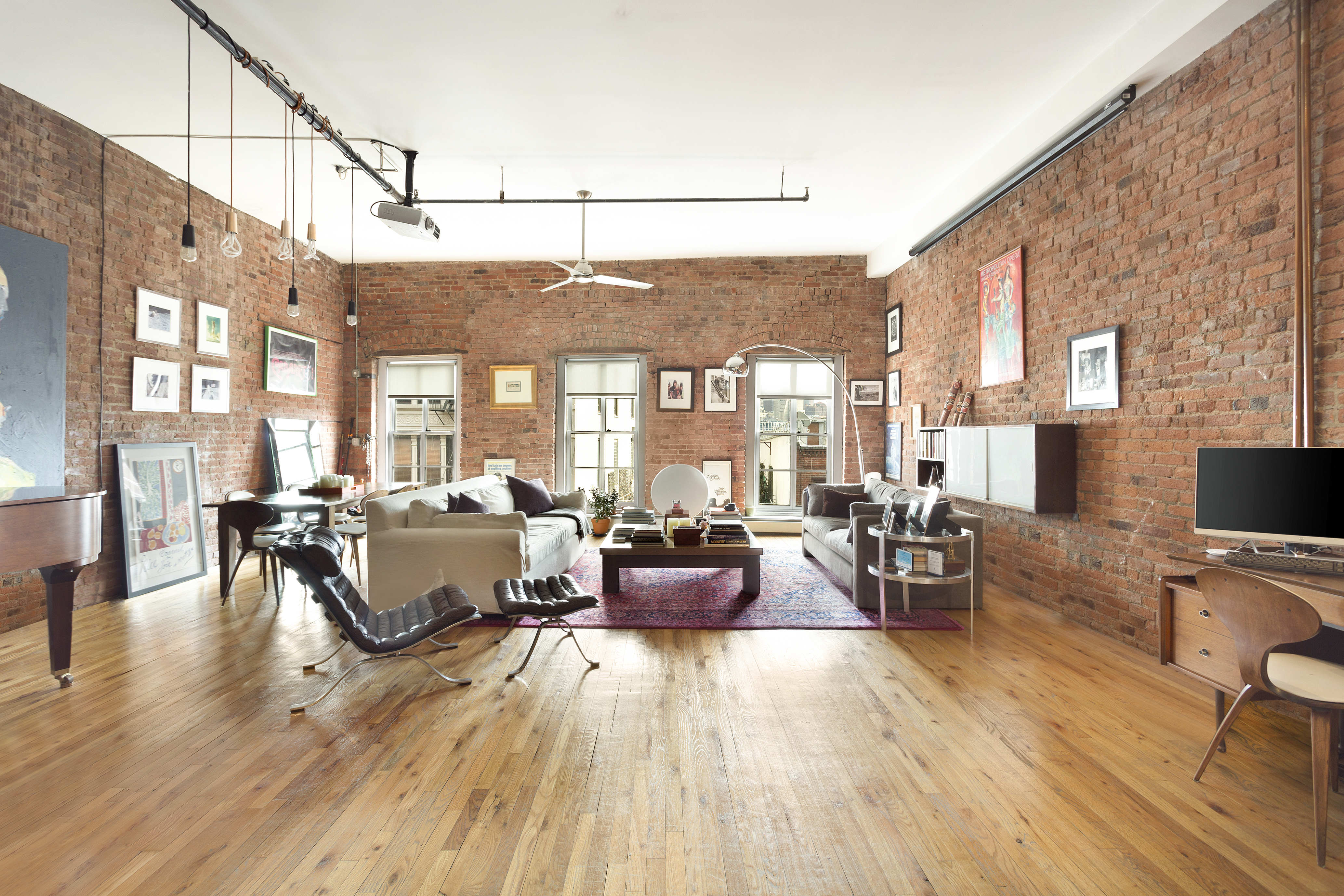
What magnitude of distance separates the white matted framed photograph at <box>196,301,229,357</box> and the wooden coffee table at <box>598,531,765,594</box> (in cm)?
440

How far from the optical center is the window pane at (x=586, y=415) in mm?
8953

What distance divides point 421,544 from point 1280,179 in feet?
17.1

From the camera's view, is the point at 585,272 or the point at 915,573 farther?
the point at 585,272

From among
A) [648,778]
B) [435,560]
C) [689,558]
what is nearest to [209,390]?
[435,560]

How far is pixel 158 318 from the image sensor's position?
5.64 meters

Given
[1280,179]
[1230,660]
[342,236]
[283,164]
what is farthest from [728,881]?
[342,236]

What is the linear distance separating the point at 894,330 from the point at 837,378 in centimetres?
93

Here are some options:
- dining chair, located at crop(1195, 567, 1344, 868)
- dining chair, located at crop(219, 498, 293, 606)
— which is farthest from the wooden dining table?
dining chair, located at crop(1195, 567, 1344, 868)

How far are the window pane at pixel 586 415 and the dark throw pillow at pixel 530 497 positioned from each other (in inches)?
77.0

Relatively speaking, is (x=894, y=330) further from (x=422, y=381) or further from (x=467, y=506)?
(x=422, y=381)

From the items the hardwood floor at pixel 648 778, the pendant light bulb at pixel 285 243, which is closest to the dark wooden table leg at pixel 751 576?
the hardwood floor at pixel 648 778

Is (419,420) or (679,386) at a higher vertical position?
(679,386)

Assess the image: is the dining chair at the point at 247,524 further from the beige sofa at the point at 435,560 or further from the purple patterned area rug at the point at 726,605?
the purple patterned area rug at the point at 726,605

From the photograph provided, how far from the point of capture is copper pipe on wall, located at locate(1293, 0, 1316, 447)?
9.68 ft
